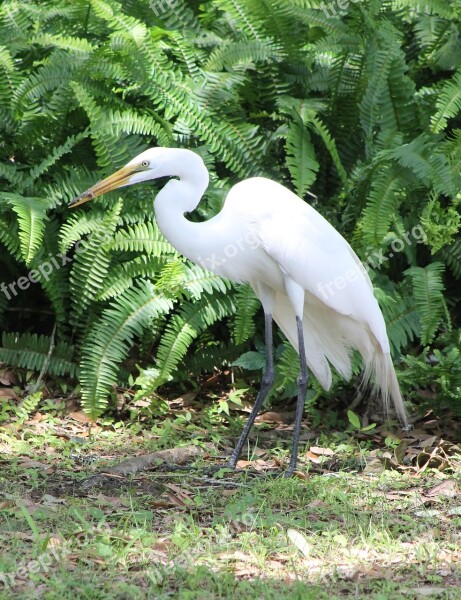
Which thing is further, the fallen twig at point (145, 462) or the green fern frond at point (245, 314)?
the green fern frond at point (245, 314)

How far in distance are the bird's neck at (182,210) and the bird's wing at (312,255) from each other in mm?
329

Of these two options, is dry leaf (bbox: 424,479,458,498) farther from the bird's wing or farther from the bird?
the bird's wing

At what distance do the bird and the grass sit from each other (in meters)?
0.41

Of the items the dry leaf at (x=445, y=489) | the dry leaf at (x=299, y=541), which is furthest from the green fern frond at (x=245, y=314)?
the dry leaf at (x=299, y=541)

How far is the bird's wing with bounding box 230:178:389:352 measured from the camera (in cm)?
486

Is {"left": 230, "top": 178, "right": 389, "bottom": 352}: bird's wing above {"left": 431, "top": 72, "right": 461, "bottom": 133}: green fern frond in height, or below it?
below

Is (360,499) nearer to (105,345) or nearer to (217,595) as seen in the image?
(217,595)

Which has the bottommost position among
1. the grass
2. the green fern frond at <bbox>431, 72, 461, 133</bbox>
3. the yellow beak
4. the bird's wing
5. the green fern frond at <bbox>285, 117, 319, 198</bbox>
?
the grass

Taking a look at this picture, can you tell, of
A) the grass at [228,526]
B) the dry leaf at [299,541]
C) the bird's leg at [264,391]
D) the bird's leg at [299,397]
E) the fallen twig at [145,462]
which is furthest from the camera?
the bird's leg at [264,391]

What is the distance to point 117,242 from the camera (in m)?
5.66

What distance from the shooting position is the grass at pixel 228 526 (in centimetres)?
322

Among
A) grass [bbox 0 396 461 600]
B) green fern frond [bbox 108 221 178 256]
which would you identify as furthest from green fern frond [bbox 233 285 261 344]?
grass [bbox 0 396 461 600]

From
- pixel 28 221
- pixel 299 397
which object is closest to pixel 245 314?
pixel 299 397

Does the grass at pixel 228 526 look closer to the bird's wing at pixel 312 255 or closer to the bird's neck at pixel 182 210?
the bird's wing at pixel 312 255
